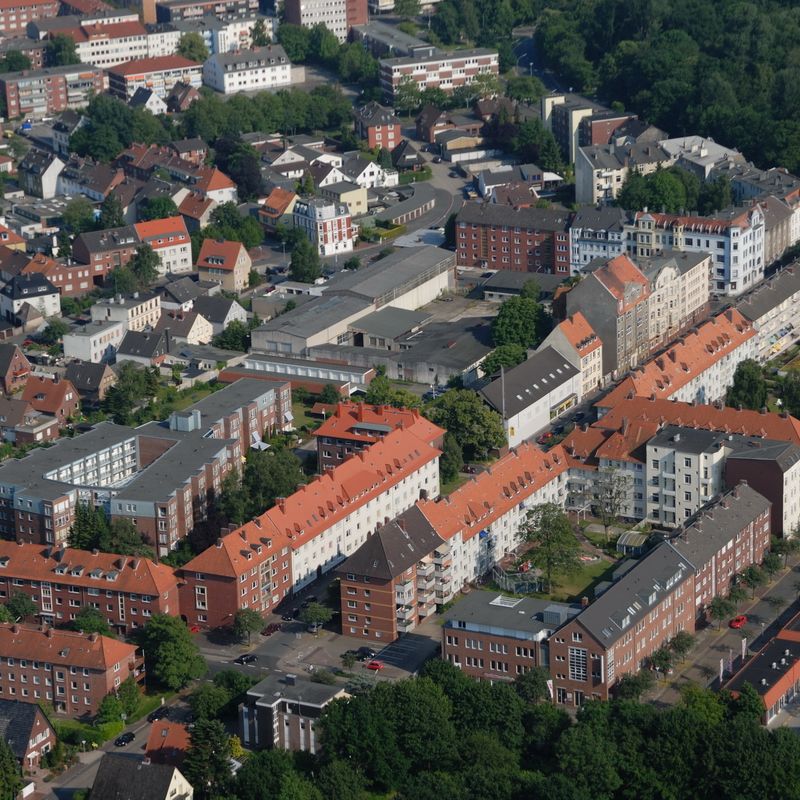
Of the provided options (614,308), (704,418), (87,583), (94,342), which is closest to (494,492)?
(704,418)

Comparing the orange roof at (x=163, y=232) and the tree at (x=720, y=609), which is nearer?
the tree at (x=720, y=609)

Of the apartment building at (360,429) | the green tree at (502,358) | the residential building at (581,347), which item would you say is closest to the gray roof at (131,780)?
the apartment building at (360,429)

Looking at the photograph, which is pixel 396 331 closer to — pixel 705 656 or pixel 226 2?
pixel 705 656

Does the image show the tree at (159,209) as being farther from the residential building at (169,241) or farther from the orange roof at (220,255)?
the orange roof at (220,255)

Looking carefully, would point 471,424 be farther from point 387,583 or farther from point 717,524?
point 387,583

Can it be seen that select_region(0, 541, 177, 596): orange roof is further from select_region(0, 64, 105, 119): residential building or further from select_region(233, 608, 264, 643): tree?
select_region(0, 64, 105, 119): residential building
